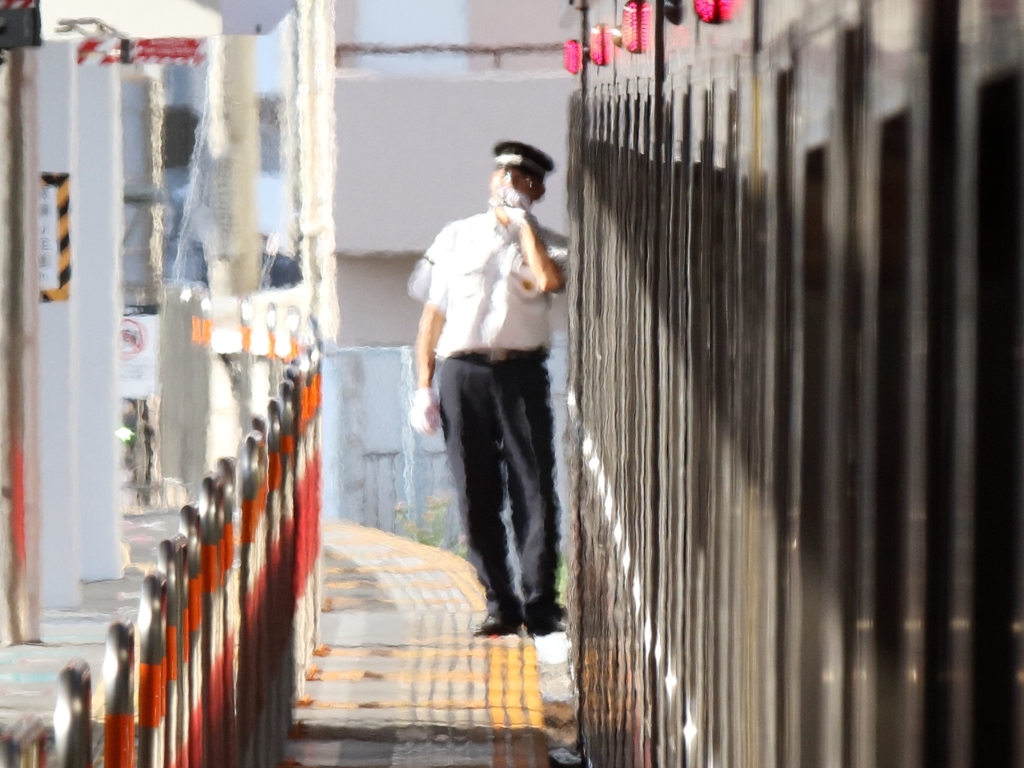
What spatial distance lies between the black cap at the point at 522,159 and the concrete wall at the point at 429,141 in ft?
34.7

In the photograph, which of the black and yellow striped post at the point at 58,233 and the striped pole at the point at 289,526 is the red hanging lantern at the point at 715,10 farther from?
the black and yellow striped post at the point at 58,233

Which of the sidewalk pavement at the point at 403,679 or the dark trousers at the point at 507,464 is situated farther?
the dark trousers at the point at 507,464

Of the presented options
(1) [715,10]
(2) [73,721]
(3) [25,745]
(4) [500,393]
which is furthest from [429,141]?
(1) [715,10]

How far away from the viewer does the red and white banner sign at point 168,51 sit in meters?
12.3

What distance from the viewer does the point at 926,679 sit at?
3.11ft

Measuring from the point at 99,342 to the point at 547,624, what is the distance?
4794 millimetres

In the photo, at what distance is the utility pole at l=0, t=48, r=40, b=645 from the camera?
834 centimetres

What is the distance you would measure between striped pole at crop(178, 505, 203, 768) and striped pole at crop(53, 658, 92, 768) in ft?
2.74

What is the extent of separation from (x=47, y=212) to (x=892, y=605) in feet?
28.7

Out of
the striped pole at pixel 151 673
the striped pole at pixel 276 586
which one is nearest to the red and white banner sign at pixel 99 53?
the striped pole at pixel 276 586

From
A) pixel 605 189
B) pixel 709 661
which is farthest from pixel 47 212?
pixel 709 661

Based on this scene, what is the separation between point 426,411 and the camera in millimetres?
6766

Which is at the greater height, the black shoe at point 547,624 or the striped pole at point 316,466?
the striped pole at point 316,466

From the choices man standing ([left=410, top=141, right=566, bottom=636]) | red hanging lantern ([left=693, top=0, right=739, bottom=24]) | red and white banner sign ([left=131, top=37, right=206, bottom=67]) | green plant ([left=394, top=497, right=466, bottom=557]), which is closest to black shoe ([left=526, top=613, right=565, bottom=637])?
man standing ([left=410, top=141, right=566, bottom=636])
